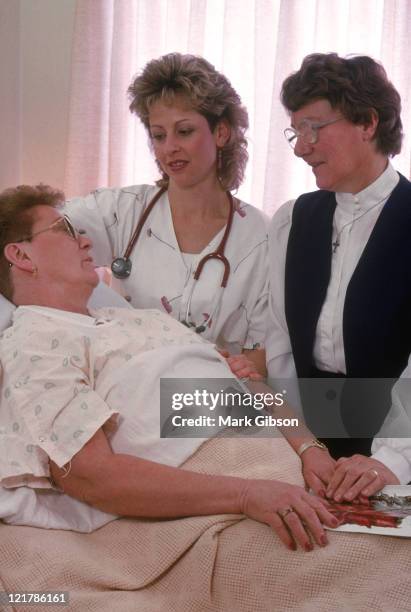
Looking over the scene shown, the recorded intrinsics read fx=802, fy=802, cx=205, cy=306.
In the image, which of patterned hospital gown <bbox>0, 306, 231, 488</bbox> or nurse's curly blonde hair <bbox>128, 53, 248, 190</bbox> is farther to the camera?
nurse's curly blonde hair <bbox>128, 53, 248, 190</bbox>

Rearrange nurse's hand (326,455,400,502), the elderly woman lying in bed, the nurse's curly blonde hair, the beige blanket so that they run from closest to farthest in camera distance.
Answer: the beige blanket < the elderly woman lying in bed < nurse's hand (326,455,400,502) < the nurse's curly blonde hair

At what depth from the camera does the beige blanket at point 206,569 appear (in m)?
1.38

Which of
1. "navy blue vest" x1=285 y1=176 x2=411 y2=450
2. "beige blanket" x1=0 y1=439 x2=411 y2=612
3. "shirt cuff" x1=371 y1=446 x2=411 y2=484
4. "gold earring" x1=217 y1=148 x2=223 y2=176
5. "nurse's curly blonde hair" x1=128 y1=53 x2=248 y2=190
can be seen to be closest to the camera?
"beige blanket" x1=0 y1=439 x2=411 y2=612

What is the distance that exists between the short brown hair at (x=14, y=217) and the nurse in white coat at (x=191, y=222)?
404mm

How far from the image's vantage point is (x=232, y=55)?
3086mm

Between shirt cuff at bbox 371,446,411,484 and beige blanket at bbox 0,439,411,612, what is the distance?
33cm

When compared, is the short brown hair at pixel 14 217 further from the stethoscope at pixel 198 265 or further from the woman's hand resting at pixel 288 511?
the woman's hand resting at pixel 288 511

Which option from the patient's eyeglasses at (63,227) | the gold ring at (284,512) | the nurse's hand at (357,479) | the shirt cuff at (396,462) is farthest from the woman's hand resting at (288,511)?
the patient's eyeglasses at (63,227)

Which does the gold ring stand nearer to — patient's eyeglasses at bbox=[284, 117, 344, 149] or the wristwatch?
the wristwatch

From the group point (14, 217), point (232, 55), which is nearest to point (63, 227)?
point (14, 217)

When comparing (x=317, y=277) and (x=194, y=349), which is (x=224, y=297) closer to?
(x=317, y=277)

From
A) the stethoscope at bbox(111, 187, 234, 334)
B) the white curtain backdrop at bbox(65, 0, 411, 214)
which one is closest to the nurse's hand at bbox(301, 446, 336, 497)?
the stethoscope at bbox(111, 187, 234, 334)

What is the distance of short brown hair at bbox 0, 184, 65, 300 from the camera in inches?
72.6

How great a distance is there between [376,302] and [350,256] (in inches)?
5.8
